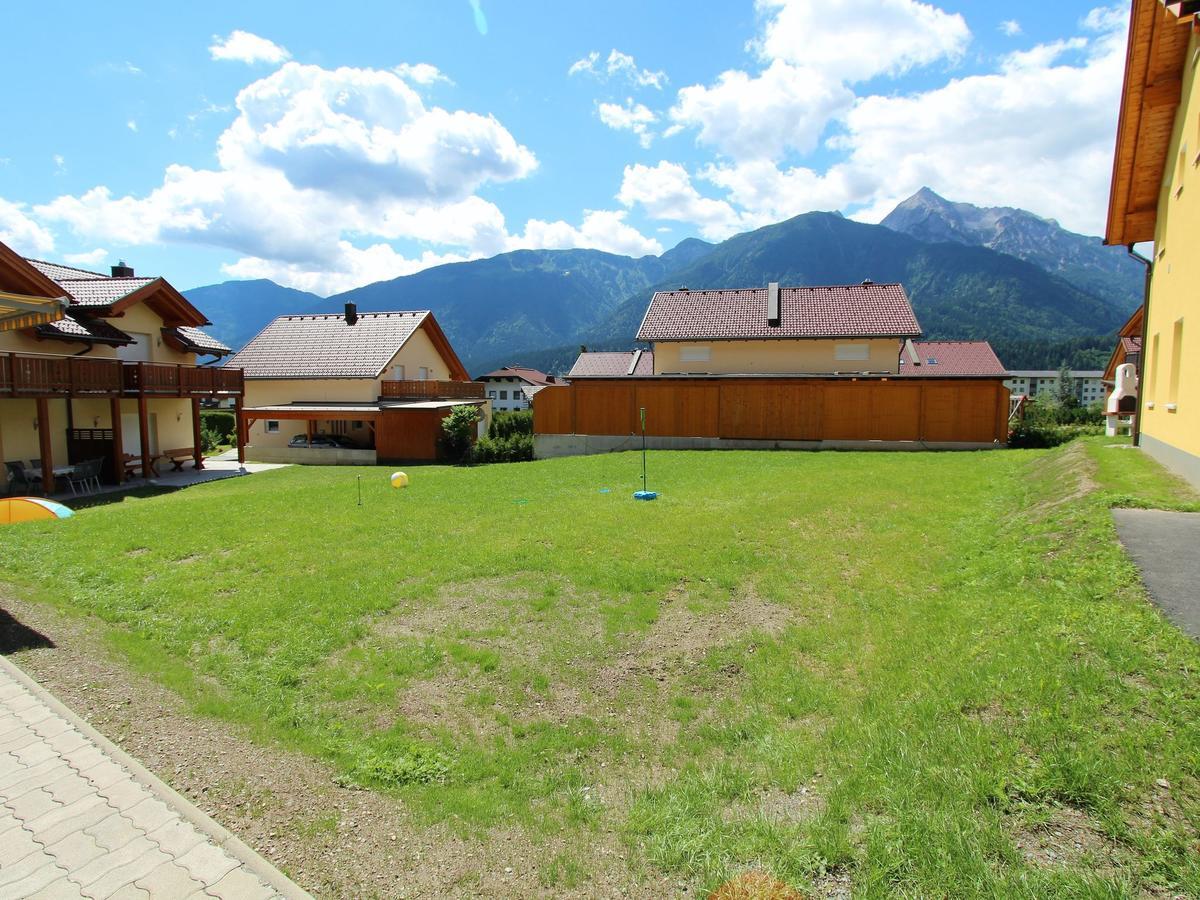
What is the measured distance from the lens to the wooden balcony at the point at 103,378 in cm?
1653

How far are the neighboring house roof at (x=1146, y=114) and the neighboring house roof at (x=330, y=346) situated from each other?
28657 mm

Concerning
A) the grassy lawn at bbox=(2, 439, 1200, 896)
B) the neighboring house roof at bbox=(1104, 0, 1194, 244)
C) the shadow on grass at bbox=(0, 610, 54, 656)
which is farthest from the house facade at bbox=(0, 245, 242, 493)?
the neighboring house roof at bbox=(1104, 0, 1194, 244)

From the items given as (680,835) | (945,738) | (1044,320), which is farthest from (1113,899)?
(1044,320)

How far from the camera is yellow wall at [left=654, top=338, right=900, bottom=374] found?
27.7 metres

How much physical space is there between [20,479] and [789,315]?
30.0 meters

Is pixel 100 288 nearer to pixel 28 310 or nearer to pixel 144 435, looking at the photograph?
pixel 144 435

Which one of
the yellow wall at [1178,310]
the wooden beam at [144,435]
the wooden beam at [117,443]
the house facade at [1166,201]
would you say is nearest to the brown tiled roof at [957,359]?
the house facade at [1166,201]

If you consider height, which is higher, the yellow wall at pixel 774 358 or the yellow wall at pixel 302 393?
the yellow wall at pixel 774 358

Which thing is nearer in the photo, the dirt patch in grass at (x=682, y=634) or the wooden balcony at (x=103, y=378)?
the dirt patch in grass at (x=682, y=634)

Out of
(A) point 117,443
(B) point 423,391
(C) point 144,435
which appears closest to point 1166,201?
(A) point 117,443

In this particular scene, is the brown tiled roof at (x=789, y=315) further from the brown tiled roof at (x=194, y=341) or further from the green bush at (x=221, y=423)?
the green bush at (x=221, y=423)

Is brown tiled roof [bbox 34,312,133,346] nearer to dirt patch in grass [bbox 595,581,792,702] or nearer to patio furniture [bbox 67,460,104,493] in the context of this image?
patio furniture [bbox 67,460,104,493]

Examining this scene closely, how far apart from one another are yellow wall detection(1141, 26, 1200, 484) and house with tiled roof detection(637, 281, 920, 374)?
14415mm

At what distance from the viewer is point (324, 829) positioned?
12.4ft
